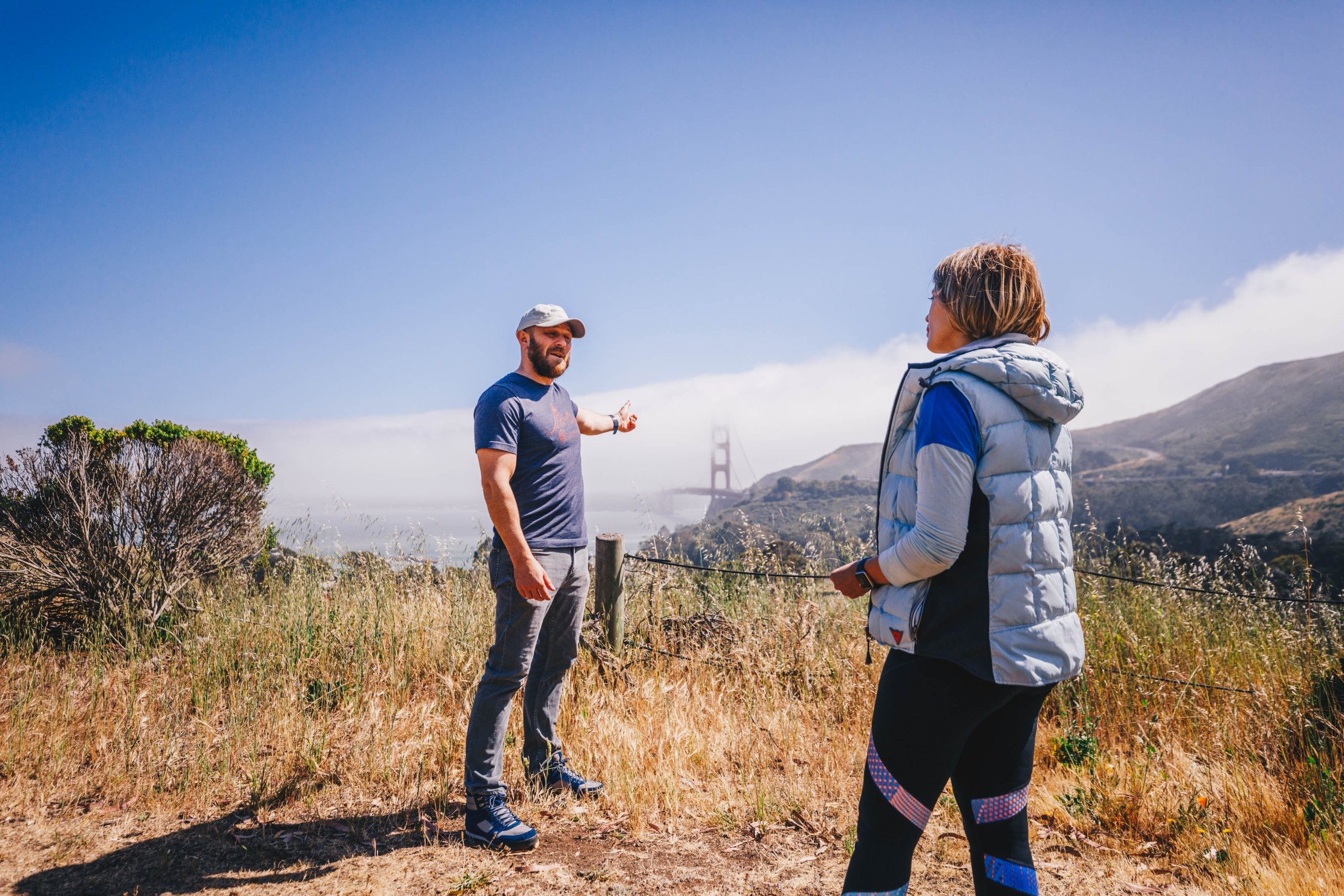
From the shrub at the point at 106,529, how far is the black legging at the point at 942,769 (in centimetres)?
500

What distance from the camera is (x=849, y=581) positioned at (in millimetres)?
1429

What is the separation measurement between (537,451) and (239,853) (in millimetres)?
1844

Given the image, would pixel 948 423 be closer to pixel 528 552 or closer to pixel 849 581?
pixel 849 581

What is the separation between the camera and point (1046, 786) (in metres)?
2.86

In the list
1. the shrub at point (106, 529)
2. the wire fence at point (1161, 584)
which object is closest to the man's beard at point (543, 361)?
the wire fence at point (1161, 584)

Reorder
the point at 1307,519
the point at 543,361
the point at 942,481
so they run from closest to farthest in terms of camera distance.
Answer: the point at 942,481 < the point at 543,361 < the point at 1307,519

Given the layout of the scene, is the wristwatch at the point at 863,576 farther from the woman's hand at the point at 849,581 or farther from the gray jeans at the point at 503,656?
the gray jeans at the point at 503,656

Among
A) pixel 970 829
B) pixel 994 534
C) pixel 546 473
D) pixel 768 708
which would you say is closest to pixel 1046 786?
pixel 768 708

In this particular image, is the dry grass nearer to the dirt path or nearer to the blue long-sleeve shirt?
the dirt path

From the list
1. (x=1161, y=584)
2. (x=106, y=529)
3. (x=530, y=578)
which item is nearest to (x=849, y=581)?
(x=530, y=578)

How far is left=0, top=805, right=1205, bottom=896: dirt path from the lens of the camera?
2.26 m

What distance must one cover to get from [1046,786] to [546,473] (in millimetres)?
2483

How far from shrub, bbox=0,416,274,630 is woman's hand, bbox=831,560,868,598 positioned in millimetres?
4903

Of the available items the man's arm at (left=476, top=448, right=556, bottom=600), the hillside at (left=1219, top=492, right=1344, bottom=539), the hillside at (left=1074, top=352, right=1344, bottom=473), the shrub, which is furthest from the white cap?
the hillside at (left=1074, top=352, right=1344, bottom=473)
